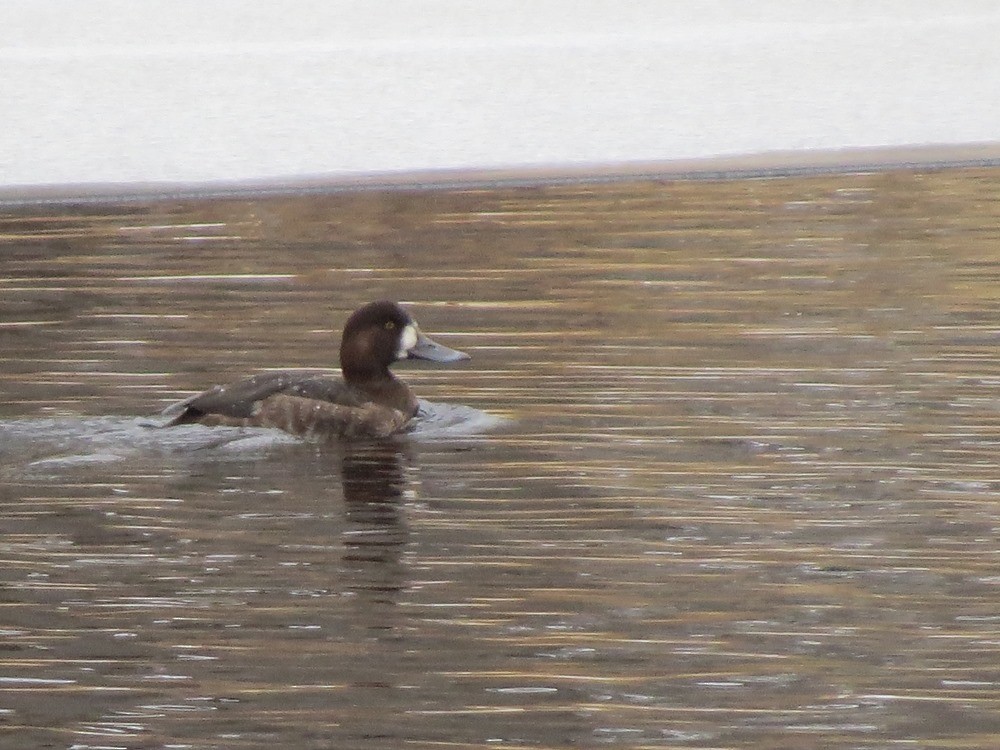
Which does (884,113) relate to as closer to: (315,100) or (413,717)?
(315,100)

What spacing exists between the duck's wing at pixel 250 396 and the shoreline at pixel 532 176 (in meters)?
5.60

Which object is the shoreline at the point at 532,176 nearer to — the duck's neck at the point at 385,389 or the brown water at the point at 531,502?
the brown water at the point at 531,502

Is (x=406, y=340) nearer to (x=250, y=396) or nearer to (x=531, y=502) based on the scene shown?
(x=250, y=396)

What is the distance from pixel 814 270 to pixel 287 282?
7.51 feet

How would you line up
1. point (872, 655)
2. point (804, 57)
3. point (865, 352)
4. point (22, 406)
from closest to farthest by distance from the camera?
point (872, 655) → point (22, 406) → point (865, 352) → point (804, 57)

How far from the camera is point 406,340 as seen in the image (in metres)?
7.64

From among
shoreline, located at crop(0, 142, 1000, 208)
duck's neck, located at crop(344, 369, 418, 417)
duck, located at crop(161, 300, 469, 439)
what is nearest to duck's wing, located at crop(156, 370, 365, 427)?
duck, located at crop(161, 300, 469, 439)

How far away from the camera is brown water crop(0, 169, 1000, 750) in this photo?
4695mm

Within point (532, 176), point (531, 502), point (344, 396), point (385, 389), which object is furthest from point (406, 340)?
point (532, 176)

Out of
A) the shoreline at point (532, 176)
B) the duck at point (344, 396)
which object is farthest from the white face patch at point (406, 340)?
the shoreline at point (532, 176)

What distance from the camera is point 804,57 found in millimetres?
15508

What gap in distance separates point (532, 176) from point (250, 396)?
20.5 ft

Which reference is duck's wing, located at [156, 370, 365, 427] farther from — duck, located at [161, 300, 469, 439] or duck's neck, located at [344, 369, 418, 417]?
duck's neck, located at [344, 369, 418, 417]

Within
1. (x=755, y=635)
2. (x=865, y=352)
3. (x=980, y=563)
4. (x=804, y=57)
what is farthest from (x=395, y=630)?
(x=804, y=57)
